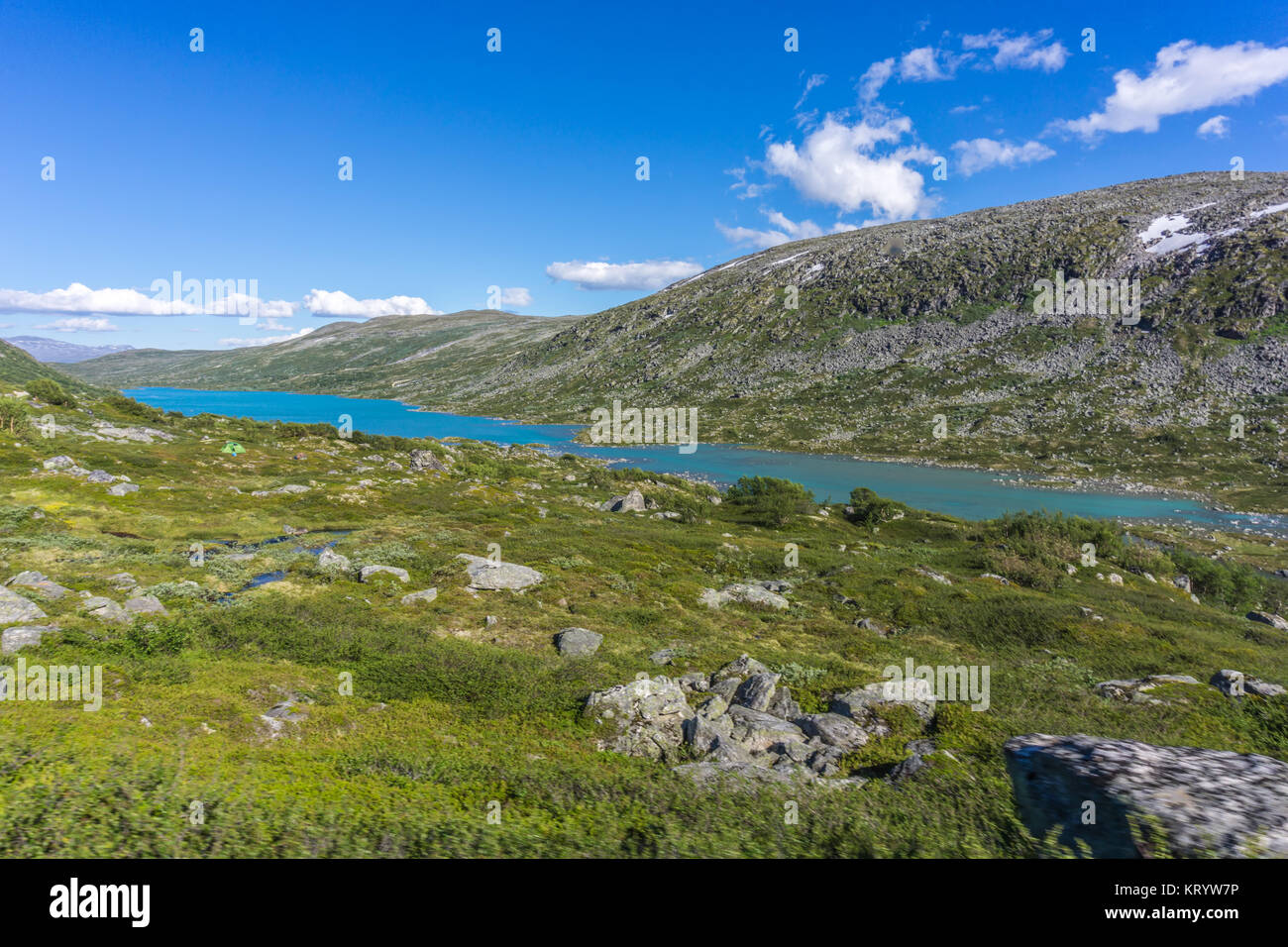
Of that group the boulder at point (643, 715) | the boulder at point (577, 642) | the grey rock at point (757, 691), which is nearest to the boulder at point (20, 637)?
the boulder at point (577, 642)

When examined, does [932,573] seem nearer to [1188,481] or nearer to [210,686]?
[210,686]

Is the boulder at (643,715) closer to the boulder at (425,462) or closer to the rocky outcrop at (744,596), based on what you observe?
the rocky outcrop at (744,596)

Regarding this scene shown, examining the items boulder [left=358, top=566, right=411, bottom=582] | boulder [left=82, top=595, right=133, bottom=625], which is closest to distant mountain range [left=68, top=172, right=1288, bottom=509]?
boulder [left=358, top=566, right=411, bottom=582]

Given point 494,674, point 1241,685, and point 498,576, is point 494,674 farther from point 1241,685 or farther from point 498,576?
point 1241,685

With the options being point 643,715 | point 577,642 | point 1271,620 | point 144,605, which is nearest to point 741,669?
point 643,715
